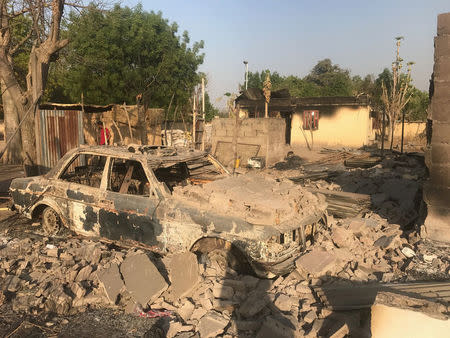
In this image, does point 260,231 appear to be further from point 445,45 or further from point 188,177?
point 445,45

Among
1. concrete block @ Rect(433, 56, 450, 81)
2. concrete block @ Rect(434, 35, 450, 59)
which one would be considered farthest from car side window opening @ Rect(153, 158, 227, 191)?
concrete block @ Rect(434, 35, 450, 59)

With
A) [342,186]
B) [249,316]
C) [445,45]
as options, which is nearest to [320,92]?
[342,186]

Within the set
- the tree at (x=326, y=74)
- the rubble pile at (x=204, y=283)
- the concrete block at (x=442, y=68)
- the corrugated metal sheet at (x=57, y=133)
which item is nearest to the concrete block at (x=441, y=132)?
the concrete block at (x=442, y=68)

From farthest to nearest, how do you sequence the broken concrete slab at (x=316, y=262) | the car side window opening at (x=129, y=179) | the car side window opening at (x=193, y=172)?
the car side window opening at (x=193, y=172)
the car side window opening at (x=129, y=179)
the broken concrete slab at (x=316, y=262)

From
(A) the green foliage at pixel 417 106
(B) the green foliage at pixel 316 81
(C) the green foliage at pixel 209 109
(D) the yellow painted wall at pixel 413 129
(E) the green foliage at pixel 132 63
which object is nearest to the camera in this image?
(E) the green foliage at pixel 132 63

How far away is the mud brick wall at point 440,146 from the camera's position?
15.5 feet

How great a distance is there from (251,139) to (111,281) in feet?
34.2

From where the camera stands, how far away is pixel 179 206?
4.14 m

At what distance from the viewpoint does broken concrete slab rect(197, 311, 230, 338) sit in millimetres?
3064

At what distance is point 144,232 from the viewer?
436 centimetres

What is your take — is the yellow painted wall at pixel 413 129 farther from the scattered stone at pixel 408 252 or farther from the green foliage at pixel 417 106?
the scattered stone at pixel 408 252

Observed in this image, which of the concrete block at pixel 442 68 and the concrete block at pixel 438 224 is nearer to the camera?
the concrete block at pixel 442 68

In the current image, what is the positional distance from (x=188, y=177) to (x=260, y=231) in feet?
6.69

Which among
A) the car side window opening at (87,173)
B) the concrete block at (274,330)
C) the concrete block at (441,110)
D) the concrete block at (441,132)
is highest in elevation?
the concrete block at (441,110)
